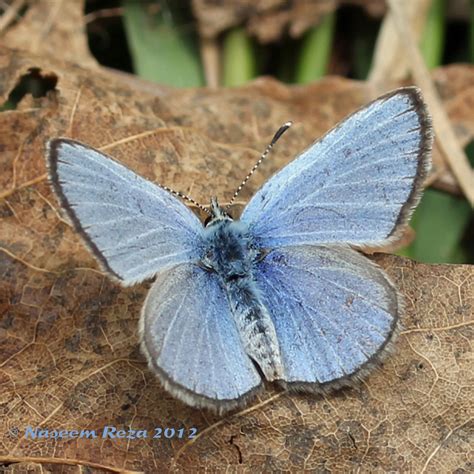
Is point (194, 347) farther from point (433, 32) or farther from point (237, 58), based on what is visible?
point (433, 32)

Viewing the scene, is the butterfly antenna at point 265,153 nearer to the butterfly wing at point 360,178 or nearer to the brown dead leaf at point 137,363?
the brown dead leaf at point 137,363

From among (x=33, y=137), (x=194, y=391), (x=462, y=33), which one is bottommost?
(x=462, y=33)

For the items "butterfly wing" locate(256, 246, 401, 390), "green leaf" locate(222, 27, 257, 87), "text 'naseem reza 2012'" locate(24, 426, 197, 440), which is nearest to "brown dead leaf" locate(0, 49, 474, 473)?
"text 'naseem reza 2012'" locate(24, 426, 197, 440)

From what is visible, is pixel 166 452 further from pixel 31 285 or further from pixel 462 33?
pixel 462 33

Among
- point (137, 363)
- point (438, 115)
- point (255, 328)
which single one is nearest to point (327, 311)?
point (255, 328)

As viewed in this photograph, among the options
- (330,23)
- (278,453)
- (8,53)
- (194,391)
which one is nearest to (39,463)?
(194,391)
